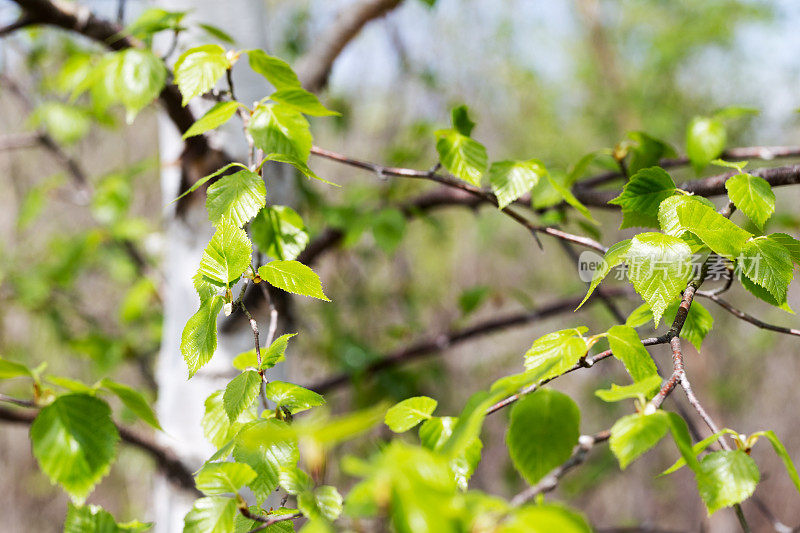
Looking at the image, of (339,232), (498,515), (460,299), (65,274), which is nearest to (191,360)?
(498,515)

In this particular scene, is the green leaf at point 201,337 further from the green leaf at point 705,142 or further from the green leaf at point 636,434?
the green leaf at point 705,142

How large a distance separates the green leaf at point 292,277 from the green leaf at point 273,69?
0.57ft

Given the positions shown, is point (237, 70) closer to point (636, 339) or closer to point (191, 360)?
point (191, 360)

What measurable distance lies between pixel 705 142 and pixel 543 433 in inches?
18.8

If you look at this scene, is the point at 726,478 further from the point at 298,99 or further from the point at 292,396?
the point at 298,99

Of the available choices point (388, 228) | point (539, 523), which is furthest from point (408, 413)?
point (388, 228)

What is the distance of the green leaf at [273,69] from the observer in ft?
1.42

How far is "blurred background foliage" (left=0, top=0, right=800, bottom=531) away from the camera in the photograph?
119cm

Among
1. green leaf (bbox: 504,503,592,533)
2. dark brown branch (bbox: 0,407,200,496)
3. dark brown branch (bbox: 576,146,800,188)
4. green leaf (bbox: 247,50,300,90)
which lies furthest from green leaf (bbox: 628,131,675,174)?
dark brown branch (bbox: 0,407,200,496)

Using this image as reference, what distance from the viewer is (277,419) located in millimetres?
345

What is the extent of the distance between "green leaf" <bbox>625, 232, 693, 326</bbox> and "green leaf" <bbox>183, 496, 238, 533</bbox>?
10.6 inches

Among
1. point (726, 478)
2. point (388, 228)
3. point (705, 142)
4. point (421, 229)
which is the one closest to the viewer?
point (726, 478)

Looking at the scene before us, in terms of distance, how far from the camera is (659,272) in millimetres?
329

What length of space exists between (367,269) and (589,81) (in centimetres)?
261
